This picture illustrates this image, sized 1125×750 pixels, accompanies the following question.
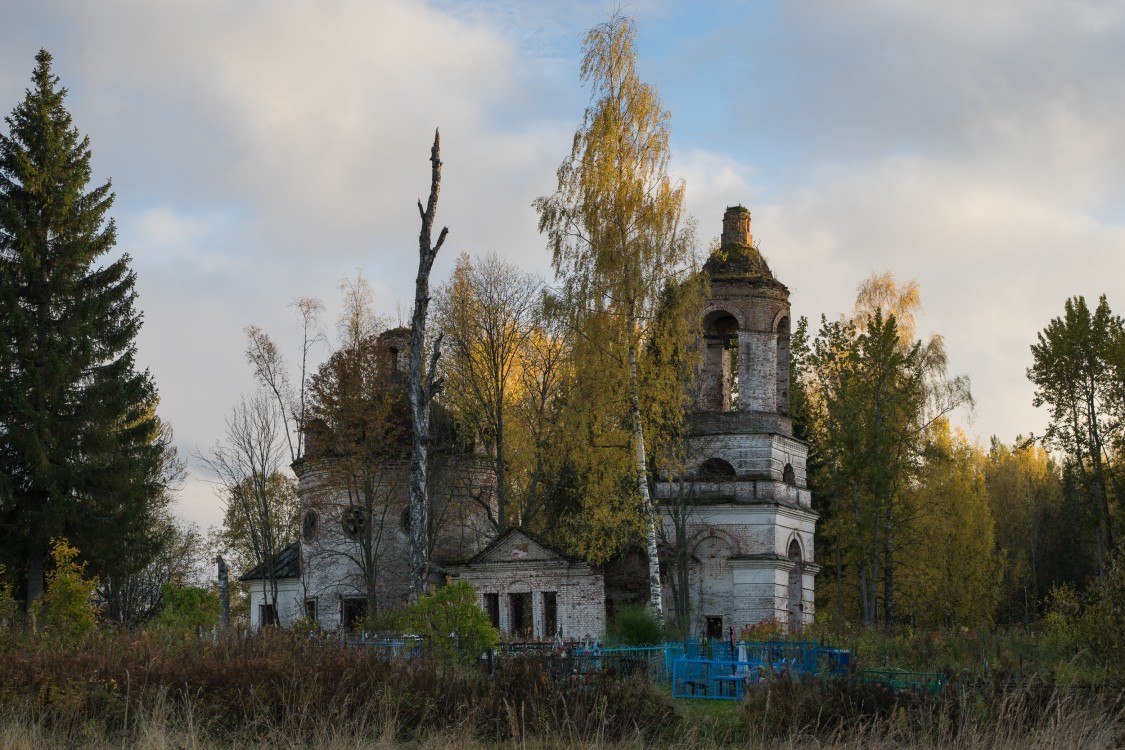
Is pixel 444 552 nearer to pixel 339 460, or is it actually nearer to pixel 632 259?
pixel 339 460

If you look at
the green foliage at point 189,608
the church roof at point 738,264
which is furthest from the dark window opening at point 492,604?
the church roof at point 738,264

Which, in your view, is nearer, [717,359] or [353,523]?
[717,359]

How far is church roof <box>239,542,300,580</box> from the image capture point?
36.3 m

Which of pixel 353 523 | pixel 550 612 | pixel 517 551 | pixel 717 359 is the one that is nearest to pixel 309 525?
pixel 353 523

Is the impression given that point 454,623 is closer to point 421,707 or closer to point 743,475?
point 421,707

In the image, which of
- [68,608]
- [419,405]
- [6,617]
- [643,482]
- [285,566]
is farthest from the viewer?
[285,566]

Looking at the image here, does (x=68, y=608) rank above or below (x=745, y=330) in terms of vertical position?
below

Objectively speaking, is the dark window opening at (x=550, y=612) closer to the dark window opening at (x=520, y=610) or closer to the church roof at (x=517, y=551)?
the dark window opening at (x=520, y=610)

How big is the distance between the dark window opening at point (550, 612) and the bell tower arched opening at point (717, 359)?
581cm

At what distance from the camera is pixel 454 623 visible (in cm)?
1806

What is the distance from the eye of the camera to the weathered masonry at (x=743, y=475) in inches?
1130

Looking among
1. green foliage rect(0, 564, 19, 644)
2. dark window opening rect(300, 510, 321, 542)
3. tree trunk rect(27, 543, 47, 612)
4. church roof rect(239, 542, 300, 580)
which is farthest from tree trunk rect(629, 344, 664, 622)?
church roof rect(239, 542, 300, 580)

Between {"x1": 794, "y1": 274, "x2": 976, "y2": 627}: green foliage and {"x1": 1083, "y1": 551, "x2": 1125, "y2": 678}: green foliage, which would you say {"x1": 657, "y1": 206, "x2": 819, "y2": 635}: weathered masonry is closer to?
{"x1": 794, "y1": 274, "x2": 976, "y2": 627}: green foliage

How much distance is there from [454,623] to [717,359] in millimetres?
14954
